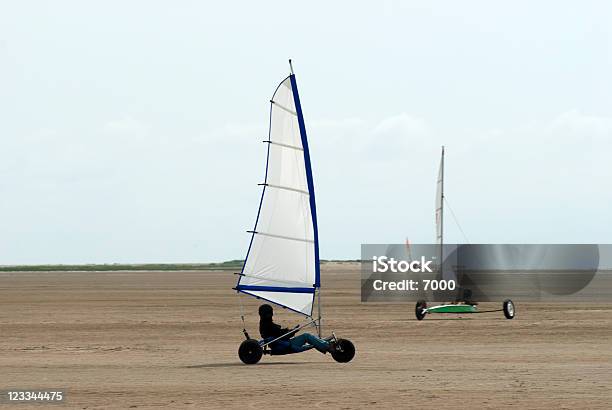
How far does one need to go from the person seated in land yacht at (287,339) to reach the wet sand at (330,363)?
0.38m

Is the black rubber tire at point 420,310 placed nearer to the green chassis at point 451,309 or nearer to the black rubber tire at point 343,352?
the green chassis at point 451,309

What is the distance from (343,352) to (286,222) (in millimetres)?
2598

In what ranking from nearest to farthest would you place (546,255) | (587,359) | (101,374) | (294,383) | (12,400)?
(12,400)
(294,383)
(101,374)
(587,359)
(546,255)

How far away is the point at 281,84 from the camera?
2133cm

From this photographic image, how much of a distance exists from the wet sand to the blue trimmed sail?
144cm

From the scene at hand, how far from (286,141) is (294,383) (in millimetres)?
4982

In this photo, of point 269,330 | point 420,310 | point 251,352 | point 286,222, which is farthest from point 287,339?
point 420,310

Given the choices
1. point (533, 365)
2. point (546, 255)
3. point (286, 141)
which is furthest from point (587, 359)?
point (546, 255)

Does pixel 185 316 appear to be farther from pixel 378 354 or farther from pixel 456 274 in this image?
pixel 378 354

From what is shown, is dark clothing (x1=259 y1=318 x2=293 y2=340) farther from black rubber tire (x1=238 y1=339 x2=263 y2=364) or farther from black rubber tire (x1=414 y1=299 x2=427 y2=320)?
black rubber tire (x1=414 y1=299 x2=427 y2=320)

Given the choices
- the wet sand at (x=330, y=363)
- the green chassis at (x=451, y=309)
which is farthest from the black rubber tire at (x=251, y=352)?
the green chassis at (x=451, y=309)

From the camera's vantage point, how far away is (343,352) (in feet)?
70.4

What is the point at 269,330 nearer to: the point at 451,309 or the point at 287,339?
the point at 287,339

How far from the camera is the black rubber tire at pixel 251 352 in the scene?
69.6ft
